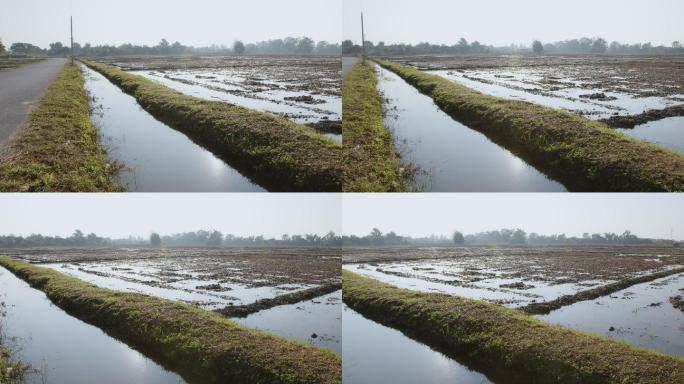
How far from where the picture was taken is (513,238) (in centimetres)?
496

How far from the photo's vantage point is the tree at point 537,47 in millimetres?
5414

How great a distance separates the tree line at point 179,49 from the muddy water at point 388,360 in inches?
110

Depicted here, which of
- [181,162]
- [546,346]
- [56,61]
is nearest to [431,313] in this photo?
[546,346]

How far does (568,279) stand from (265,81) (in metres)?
4.23

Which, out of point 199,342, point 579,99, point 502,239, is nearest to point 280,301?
point 199,342

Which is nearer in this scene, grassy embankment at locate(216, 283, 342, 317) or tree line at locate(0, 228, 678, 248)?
tree line at locate(0, 228, 678, 248)

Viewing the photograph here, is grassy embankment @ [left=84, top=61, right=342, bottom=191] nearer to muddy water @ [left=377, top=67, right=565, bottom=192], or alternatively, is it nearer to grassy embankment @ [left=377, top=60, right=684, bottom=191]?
muddy water @ [left=377, top=67, right=565, bottom=192]

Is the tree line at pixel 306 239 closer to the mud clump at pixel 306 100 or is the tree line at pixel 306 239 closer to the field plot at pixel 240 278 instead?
the field plot at pixel 240 278

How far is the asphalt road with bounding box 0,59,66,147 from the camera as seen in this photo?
17.0ft

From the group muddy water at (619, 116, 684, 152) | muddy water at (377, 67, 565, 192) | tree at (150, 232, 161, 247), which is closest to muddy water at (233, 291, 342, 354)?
tree at (150, 232, 161, 247)

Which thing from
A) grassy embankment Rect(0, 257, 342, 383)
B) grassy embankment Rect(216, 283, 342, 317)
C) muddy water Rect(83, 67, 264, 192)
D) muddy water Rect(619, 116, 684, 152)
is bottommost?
grassy embankment Rect(0, 257, 342, 383)

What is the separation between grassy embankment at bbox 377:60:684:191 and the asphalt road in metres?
4.70

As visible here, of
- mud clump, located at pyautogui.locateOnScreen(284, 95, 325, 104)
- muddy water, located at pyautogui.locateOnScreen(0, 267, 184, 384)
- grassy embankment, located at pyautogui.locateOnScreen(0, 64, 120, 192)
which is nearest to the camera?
grassy embankment, located at pyautogui.locateOnScreen(0, 64, 120, 192)

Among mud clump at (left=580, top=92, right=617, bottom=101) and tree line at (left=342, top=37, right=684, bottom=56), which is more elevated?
tree line at (left=342, top=37, right=684, bottom=56)
